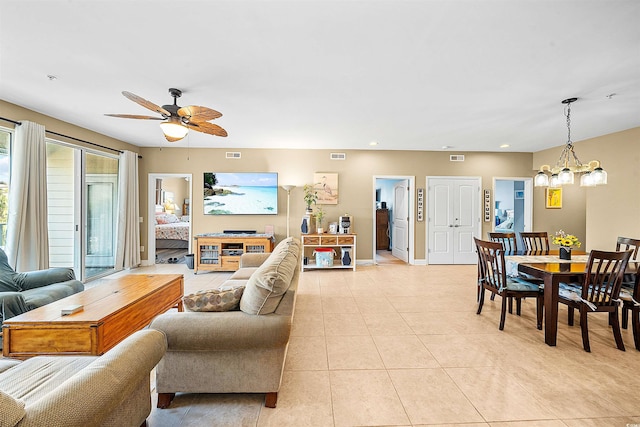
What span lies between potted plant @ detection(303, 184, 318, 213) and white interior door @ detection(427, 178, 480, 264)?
2.63 metres

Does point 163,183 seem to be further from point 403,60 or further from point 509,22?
point 509,22

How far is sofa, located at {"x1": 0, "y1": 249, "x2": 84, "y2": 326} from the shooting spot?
240cm

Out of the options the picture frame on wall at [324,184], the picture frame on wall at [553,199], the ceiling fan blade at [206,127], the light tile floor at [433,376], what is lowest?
the light tile floor at [433,376]

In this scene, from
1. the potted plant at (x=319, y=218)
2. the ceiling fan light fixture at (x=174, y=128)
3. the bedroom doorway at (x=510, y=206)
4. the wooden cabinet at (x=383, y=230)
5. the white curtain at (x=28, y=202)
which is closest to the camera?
the ceiling fan light fixture at (x=174, y=128)

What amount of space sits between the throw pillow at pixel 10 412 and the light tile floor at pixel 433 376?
3.34 ft

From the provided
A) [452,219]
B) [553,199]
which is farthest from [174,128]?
[553,199]

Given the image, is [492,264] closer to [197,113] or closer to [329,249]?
[329,249]

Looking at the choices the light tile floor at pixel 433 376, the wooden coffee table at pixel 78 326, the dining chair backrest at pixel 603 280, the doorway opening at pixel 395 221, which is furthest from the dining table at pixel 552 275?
the wooden coffee table at pixel 78 326

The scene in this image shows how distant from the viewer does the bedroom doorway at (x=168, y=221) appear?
6.15 metres

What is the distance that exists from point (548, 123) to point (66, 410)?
589 cm

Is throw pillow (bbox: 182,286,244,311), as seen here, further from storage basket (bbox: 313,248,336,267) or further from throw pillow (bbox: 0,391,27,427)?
storage basket (bbox: 313,248,336,267)

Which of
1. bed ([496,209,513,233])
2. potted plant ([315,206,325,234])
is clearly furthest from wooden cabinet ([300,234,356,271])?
bed ([496,209,513,233])

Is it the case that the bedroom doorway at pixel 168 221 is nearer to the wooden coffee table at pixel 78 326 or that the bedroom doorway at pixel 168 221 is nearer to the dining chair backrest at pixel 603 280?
the wooden coffee table at pixel 78 326

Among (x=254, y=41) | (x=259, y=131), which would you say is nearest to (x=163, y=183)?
(x=259, y=131)
